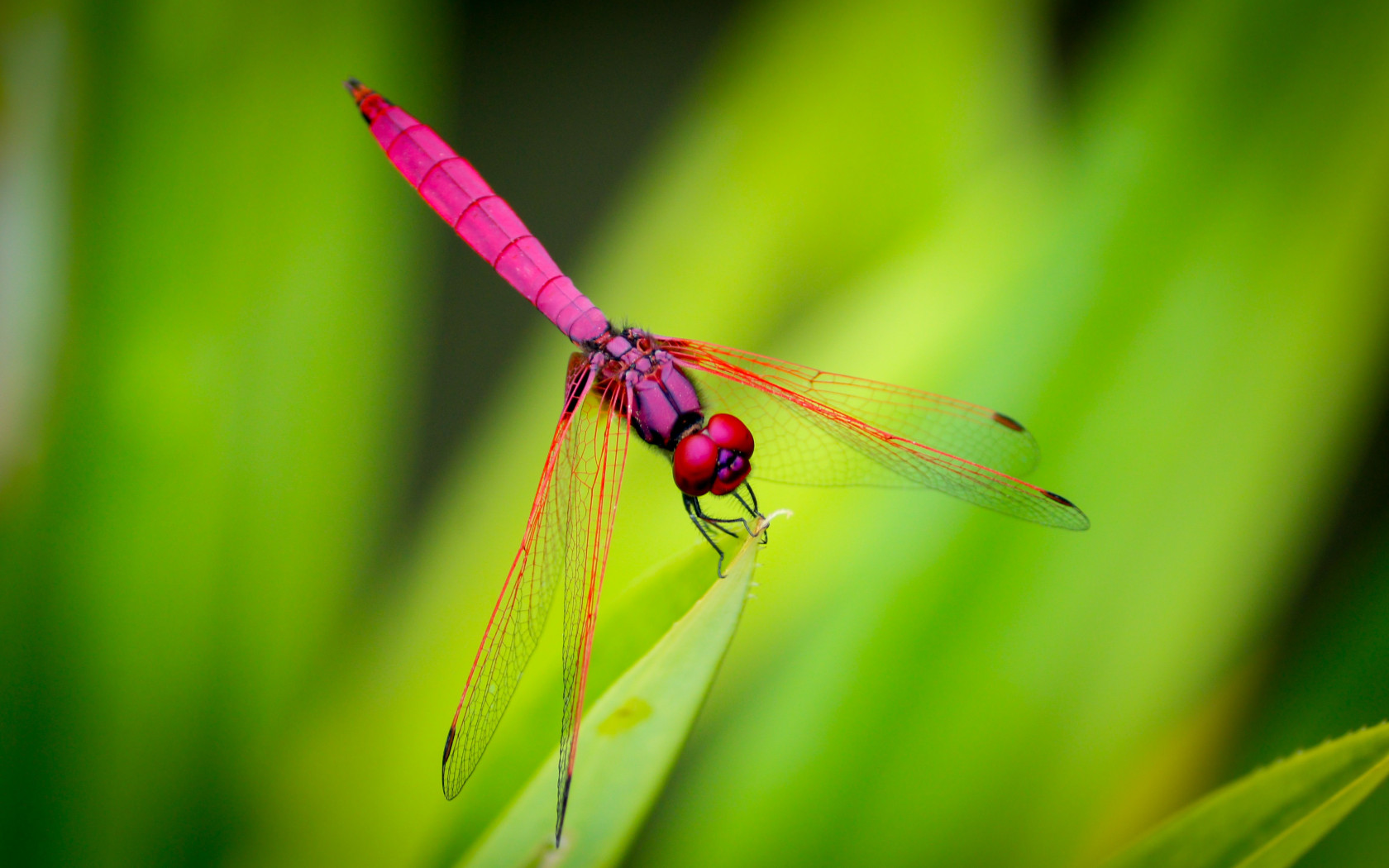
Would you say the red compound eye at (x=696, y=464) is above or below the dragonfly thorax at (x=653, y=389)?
below

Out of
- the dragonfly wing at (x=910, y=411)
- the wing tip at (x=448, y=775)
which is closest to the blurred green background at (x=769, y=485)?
the dragonfly wing at (x=910, y=411)

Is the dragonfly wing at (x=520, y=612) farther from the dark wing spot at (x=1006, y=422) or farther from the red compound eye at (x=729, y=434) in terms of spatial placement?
the dark wing spot at (x=1006, y=422)

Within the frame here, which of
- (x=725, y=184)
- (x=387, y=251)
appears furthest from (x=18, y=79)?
(x=725, y=184)

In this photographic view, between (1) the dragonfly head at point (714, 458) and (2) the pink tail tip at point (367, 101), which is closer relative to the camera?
(1) the dragonfly head at point (714, 458)

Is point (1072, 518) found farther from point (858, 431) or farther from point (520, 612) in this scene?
point (520, 612)

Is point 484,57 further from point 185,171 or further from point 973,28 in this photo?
point 973,28

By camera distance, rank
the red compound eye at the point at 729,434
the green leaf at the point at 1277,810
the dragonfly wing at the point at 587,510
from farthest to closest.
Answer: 1. the red compound eye at the point at 729,434
2. the dragonfly wing at the point at 587,510
3. the green leaf at the point at 1277,810

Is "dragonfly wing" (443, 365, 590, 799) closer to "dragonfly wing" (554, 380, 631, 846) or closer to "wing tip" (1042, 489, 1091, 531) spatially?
"dragonfly wing" (554, 380, 631, 846)

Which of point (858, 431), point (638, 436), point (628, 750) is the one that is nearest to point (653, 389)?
point (638, 436)
